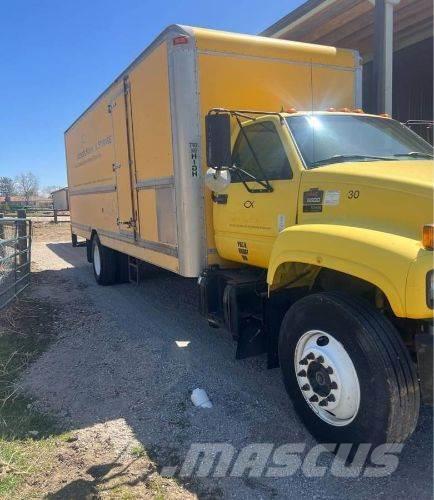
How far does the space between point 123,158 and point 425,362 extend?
5.12 m

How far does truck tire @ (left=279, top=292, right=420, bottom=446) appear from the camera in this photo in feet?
8.93

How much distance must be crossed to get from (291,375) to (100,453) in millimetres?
1476

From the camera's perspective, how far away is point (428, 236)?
2578 millimetres

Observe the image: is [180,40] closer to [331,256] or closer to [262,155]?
[262,155]

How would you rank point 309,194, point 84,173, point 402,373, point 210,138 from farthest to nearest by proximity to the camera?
point 84,173
point 210,138
point 309,194
point 402,373

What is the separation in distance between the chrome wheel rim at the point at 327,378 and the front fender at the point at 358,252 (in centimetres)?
51

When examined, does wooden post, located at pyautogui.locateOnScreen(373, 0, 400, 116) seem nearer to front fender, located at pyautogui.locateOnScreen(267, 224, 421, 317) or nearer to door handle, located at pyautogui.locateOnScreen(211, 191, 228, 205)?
door handle, located at pyautogui.locateOnScreen(211, 191, 228, 205)

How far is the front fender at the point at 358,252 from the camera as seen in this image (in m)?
2.58

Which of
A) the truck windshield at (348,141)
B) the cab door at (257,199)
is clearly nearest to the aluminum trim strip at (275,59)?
the cab door at (257,199)

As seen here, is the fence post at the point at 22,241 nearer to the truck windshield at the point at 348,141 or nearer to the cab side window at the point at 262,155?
the cab side window at the point at 262,155

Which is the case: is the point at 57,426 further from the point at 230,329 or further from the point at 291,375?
the point at 291,375

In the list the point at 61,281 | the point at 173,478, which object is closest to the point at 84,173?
the point at 61,281

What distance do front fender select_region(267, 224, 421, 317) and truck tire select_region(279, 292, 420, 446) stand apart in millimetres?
247

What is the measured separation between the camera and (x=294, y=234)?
10.9ft
